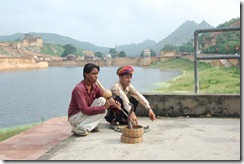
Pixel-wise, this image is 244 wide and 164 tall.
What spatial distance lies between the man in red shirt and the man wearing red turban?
263 mm

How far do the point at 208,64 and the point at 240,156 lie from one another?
3373cm

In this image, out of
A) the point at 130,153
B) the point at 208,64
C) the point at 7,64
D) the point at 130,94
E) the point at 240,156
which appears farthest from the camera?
the point at 7,64

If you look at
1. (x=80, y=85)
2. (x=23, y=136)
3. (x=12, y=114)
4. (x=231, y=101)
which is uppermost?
(x=80, y=85)

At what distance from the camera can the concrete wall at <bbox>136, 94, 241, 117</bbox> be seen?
456cm

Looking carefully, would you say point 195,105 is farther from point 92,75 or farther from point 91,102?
point 92,75

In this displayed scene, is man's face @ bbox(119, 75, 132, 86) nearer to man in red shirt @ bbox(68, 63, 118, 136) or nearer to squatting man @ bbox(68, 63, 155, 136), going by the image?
squatting man @ bbox(68, 63, 155, 136)

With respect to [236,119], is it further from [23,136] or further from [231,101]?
[23,136]

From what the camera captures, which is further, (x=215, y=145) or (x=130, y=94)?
(x=130, y=94)

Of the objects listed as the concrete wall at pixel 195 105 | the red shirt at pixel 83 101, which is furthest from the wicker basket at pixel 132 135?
the concrete wall at pixel 195 105

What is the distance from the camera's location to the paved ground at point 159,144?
109 inches

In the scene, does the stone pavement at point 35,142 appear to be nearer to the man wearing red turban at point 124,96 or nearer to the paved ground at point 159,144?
the paved ground at point 159,144

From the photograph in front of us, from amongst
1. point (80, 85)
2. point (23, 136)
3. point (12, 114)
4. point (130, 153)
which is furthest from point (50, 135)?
point (12, 114)

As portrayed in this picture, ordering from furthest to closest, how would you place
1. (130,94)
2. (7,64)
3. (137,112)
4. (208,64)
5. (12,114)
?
(7,64) < (208,64) < (12,114) < (137,112) < (130,94)

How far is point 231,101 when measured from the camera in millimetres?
4566
